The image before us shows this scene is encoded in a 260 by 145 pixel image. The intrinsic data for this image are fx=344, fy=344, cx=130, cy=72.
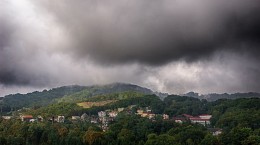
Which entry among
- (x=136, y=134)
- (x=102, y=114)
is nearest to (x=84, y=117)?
(x=102, y=114)

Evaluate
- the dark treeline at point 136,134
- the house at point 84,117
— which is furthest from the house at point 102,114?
the dark treeline at point 136,134

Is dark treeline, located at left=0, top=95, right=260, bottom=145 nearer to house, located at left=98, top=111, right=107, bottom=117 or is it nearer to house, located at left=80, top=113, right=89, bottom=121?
house, located at left=80, top=113, right=89, bottom=121

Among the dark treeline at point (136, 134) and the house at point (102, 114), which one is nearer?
the dark treeline at point (136, 134)

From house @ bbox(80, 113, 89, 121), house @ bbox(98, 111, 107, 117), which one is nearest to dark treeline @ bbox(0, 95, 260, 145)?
house @ bbox(80, 113, 89, 121)

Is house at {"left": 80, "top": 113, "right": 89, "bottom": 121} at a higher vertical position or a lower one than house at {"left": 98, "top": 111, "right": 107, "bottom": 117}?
lower

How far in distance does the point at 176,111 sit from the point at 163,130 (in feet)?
283

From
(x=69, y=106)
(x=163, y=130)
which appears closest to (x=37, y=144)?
(x=163, y=130)

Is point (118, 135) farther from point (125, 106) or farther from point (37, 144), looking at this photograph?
point (125, 106)

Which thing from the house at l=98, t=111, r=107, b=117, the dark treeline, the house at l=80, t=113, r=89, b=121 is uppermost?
the house at l=98, t=111, r=107, b=117

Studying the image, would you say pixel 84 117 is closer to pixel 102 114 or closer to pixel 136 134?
pixel 102 114

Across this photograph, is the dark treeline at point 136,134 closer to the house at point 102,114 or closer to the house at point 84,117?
the house at point 84,117

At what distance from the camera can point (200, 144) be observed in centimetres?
7925

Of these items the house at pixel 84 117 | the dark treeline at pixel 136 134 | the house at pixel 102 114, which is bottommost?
the dark treeline at pixel 136 134

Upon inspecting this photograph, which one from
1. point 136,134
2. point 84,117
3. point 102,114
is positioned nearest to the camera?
point 136,134
